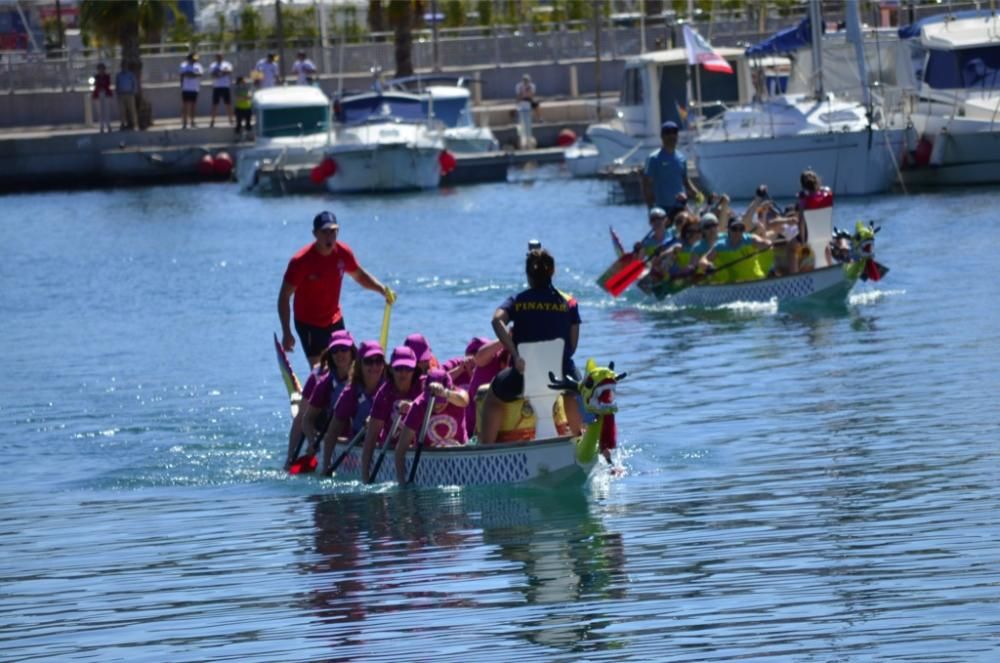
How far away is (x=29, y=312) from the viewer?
30.0 metres

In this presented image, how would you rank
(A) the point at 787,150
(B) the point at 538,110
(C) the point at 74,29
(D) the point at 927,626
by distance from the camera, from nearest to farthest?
(D) the point at 927,626 < (A) the point at 787,150 < (B) the point at 538,110 < (C) the point at 74,29

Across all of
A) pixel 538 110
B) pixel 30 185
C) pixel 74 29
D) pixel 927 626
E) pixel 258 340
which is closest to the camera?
pixel 927 626

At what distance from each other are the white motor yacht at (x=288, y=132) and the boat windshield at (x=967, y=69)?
49.8 ft

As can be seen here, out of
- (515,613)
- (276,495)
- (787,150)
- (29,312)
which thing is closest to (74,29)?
(787,150)

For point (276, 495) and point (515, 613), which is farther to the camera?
point (276, 495)

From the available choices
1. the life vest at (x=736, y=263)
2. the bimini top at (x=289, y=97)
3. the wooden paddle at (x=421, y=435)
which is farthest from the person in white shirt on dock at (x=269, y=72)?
the wooden paddle at (x=421, y=435)

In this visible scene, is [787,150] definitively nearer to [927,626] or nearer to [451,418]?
[451,418]

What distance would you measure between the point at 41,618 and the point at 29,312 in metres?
18.8

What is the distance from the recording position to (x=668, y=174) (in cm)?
2650

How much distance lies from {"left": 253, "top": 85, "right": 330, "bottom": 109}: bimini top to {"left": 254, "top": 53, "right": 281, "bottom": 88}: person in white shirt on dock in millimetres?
2259

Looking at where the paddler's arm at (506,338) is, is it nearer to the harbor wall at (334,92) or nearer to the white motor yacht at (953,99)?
the white motor yacht at (953,99)

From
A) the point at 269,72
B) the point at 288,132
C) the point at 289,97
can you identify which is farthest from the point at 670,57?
the point at 269,72

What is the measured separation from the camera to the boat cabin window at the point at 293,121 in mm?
51312

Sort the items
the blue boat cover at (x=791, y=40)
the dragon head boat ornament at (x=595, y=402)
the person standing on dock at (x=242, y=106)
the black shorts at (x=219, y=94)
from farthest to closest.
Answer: the black shorts at (x=219, y=94) < the person standing on dock at (x=242, y=106) < the blue boat cover at (x=791, y=40) < the dragon head boat ornament at (x=595, y=402)
